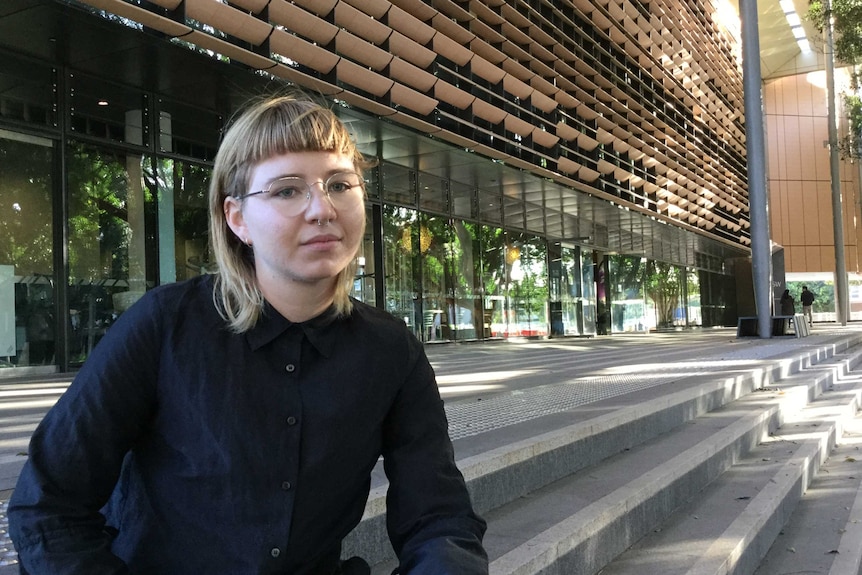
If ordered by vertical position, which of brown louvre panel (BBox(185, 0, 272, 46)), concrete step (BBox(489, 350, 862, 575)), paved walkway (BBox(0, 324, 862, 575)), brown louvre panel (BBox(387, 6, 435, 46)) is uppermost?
brown louvre panel (BBox(387, 6, 435, 46))

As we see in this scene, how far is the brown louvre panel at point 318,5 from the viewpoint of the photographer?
9867 millimetres

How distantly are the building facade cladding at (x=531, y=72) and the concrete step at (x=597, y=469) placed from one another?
2.33m

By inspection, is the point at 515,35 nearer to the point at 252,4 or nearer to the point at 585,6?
the point at 585,6

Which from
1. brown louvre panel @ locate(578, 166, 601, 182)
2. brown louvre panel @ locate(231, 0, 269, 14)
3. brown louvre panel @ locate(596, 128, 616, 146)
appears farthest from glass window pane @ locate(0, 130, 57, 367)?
brown louvre panel @ locate(596, 128, 616, 146)

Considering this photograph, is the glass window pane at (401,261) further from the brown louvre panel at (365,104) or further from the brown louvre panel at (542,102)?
the brown louvre panel at (542,102)

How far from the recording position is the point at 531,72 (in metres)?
16.0

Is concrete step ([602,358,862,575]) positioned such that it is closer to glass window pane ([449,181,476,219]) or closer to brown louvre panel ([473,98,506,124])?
brown louvre panel ([473,98,506,124])

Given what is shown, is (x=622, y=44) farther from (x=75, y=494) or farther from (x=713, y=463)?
(x=75, y=494)

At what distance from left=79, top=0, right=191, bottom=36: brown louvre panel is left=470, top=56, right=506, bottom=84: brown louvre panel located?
7.02 meters

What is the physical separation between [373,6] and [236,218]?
34.9 ft

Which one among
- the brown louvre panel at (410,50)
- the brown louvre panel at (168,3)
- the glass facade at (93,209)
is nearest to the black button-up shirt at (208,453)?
the glass facade at (93,209)

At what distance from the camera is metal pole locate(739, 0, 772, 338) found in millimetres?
16500

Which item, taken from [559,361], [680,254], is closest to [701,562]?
[559,361]

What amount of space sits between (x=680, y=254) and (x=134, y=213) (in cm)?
2721
